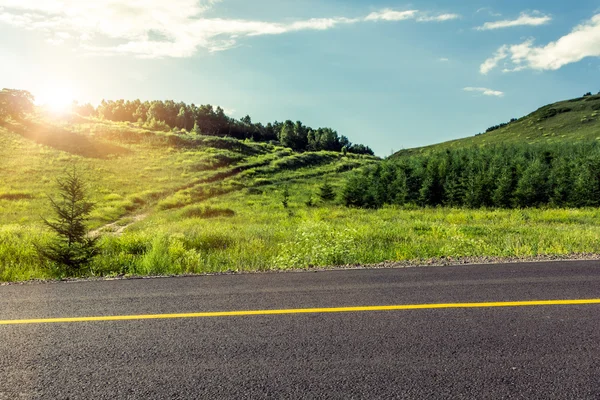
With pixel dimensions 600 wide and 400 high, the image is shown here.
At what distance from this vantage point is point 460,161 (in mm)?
49469

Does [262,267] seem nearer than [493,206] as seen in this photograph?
Yes

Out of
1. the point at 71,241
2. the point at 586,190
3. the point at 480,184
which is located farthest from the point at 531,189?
the point at 71,241

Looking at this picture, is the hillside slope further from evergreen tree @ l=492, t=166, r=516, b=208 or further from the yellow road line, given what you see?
evergreen tree @ l=492, t=166, r=516, b=208

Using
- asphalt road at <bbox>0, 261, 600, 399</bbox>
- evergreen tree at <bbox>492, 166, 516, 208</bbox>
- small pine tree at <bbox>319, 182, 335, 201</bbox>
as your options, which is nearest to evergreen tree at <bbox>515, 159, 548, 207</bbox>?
evergreen tree at <bbox>492, 166, 516, 208</bbox>

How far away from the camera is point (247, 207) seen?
39.1m

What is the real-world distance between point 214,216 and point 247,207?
5.93m

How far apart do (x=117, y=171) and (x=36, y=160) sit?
11026 mm

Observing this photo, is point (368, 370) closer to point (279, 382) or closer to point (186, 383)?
point (279, 382)

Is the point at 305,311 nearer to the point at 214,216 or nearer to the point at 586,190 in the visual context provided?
the point at 214,216

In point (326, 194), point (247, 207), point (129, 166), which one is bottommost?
point (247, 207)

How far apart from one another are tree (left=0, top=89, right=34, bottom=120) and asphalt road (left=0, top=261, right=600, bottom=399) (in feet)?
301

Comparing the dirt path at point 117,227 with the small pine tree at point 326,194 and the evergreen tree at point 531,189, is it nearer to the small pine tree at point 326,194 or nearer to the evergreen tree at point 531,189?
the small pine tree at point 326,194

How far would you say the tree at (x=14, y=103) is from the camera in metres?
81.5

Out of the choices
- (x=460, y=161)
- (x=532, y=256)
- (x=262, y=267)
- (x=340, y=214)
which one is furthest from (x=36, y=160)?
(x=532, y=256)
